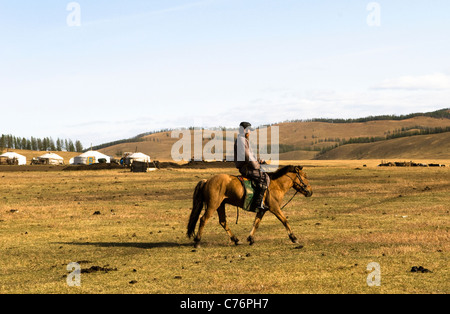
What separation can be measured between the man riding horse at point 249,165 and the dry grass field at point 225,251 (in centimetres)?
149

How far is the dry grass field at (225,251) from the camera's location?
11312 millimetres

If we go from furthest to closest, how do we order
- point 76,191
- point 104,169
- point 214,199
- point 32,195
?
point 104,169, point 76,191, point 32,195, point 214,199

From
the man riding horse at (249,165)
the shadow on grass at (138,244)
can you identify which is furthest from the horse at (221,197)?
the shadow on grass at (138,244)

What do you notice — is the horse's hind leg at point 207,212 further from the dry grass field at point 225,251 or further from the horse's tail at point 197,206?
the dry grass field at point 225,251

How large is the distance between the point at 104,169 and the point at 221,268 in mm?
84563

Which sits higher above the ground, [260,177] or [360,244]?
[260,177]

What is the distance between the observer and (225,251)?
15.7 meters

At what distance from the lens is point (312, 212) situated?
26.8 meters

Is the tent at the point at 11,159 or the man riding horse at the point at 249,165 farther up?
the man riding horse at the point at 249,165

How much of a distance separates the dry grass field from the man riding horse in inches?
58.8

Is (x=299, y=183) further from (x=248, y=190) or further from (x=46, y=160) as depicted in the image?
(x=46, y=160)

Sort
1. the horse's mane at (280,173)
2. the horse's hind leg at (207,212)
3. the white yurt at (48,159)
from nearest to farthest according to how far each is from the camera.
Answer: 1. the horse's hind leg at (207,212)
2. the horse's mane at (280,173)
3. the white yurt at (48,159)
